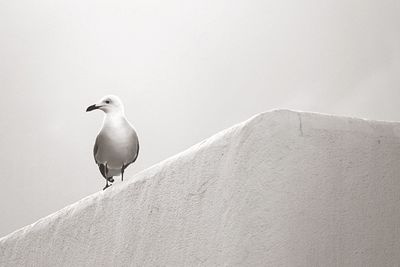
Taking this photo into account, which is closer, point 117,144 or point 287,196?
point 287,196

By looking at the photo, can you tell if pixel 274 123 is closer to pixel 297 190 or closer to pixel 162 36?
pixel 297 190

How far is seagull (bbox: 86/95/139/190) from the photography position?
2254 mm

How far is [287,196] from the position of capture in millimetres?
1535

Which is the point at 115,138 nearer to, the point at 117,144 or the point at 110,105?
the point at 117,144

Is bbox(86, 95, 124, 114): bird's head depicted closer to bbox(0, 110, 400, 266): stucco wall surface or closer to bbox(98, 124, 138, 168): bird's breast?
bbox(98, 124, 138, 168): bird's breast

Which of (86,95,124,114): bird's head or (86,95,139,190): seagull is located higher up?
(86,95,124,114): bird's head

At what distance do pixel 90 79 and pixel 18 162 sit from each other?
2.46 feet

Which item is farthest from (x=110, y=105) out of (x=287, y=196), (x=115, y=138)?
(x=287, y=196)

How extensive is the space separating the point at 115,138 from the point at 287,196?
87cm

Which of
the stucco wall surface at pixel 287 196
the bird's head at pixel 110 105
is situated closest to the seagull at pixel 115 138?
the bird's head at pixel 110 105

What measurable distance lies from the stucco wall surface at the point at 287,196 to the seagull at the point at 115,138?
453mm

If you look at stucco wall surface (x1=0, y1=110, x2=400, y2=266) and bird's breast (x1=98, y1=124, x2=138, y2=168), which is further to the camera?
bird's breast (x1=98, y1=124, x2=138, y2=168)

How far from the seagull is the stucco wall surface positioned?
1.49 ft

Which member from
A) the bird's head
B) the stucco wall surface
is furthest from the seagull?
the stucco wall surface
